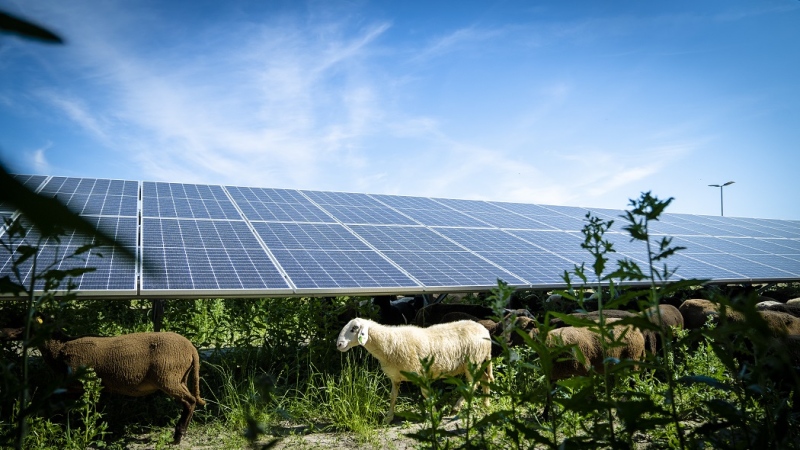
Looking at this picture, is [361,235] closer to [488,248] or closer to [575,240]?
[488,248]

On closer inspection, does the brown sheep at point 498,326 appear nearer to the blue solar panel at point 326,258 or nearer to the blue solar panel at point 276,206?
the blue solar panel at point 326,258

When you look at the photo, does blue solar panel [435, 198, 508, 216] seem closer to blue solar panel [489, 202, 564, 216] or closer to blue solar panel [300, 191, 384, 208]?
blue solar panel [489, 202, 564, 216]

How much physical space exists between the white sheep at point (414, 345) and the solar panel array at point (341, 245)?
2.01ft

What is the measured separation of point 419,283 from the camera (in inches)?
292

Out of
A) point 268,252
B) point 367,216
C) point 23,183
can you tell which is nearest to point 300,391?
point 268,252

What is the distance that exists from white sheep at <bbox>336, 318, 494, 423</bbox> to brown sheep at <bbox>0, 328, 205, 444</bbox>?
162 centimetres

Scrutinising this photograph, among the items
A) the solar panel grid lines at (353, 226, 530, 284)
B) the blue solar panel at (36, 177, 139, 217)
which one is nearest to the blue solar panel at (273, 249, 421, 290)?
the solar panel grid lines at (353, 226, 530, 284)

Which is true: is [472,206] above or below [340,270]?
above

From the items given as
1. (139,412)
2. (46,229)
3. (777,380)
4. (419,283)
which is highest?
(46,229)

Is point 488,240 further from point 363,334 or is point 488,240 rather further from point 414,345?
point 363,334

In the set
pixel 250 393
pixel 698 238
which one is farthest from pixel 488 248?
pixel 698 238

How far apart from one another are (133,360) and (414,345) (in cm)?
283

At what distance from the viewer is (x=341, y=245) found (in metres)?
8.83

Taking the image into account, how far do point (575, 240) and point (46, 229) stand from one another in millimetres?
11692
